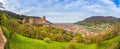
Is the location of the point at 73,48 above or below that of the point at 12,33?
below

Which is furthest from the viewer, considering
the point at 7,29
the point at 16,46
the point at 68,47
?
the point at 68,47

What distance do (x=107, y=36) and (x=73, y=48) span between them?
1995 cm

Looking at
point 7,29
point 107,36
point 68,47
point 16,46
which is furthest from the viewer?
point 107,36

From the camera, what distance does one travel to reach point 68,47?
85312 millimetres

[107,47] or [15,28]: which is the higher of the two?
[15,28]

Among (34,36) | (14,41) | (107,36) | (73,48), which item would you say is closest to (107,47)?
(73,48)

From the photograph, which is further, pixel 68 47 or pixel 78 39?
pixel 78 39

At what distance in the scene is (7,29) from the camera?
79688mm

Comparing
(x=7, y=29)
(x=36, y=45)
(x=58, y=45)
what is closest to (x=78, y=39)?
(x=58, y=45)

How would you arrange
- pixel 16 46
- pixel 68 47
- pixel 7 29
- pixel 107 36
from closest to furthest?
pixel 16 46
pixel 7 29
pixel 68 47
pixel 107 36

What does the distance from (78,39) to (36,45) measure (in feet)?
94.1

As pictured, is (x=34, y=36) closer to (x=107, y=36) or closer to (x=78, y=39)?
(x=78, y=39)

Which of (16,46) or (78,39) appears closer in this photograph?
(16,46)

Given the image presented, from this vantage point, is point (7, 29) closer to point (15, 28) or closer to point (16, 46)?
point (15, 28)
